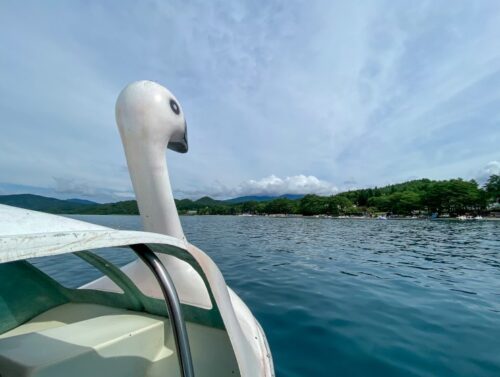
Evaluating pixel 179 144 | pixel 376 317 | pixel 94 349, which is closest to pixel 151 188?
pixel 179 144

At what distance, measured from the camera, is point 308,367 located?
128 inches

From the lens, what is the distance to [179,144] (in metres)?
4.27

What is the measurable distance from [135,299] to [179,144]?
2365mm

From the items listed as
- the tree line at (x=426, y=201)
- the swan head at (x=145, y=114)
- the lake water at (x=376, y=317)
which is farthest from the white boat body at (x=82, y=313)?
the tree line at (x=426, y=201)

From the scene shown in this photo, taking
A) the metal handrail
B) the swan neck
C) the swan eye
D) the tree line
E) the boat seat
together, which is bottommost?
the tree line

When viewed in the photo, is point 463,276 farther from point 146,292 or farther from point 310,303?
point 146,292

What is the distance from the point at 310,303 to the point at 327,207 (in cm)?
10322

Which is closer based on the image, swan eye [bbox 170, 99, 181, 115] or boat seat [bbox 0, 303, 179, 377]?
boat seat [bbox 0, 303, 179, 377]

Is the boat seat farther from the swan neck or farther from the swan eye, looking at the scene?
the swan eye

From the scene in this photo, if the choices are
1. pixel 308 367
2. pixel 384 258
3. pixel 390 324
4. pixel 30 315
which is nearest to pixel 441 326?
pixel 390 324

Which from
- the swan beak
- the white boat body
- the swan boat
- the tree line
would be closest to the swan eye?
the swan boat

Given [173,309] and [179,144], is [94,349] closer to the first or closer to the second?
[173,309]

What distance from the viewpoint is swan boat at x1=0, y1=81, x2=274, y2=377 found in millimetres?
1153

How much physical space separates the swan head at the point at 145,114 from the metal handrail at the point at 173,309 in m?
2.40
